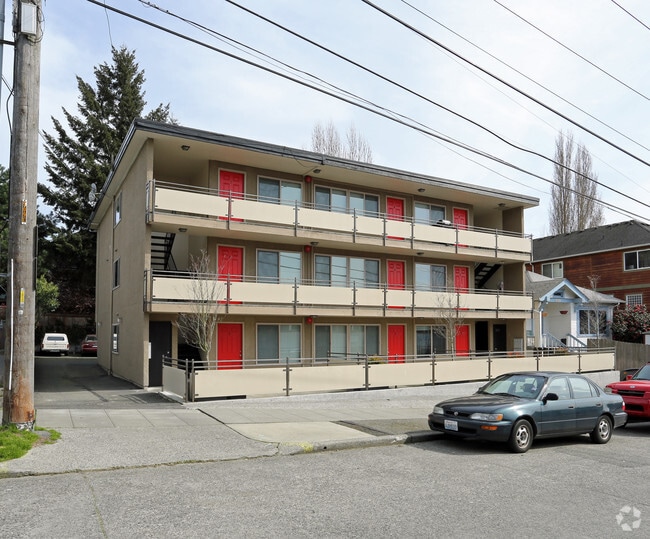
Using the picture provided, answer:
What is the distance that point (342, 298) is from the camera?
21.2m

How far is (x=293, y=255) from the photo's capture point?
72.4ft

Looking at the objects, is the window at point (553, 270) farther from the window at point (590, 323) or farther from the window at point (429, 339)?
the window at point (429, 339)

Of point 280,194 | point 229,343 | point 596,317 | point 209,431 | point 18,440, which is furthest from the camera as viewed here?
point 596,317

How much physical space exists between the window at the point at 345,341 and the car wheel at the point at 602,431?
11.3 meters

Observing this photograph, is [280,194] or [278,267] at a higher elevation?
[280,194]

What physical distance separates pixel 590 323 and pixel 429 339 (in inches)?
562

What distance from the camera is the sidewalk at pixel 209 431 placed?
8477mm

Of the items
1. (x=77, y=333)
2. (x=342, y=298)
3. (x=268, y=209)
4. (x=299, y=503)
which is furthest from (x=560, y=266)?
(x=299, y=503)

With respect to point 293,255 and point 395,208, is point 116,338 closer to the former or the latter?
point 293,255

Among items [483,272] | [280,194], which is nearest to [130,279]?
[280,194]

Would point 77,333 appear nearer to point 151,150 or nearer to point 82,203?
point 82,203

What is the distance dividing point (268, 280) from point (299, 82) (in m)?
11.1

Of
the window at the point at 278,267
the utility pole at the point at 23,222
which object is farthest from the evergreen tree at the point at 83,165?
the utility pole at the point at 23,222

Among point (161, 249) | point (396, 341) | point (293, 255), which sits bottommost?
point (396, 341)
